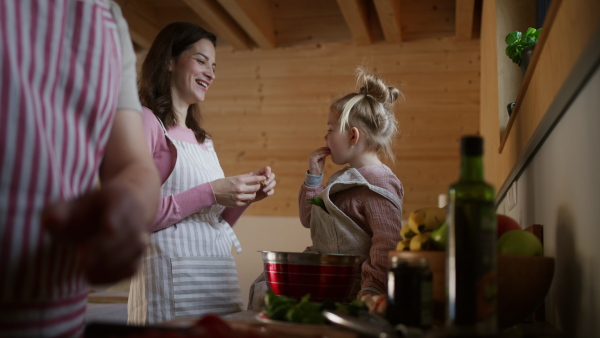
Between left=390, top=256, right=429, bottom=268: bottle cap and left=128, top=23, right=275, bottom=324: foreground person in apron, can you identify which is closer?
left=390, top=256, right=429, bottom=268: bottle cap

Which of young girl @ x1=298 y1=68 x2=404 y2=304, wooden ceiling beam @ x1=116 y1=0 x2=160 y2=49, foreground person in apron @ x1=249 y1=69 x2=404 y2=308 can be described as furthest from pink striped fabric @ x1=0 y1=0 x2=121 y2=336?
wooden ceiling beam @ x1=116 y1=0 x2=160 y2=49

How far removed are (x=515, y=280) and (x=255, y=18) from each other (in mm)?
3781

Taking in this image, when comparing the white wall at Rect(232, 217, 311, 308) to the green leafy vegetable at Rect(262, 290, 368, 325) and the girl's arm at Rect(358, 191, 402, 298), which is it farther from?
the green leafy vegetable at Rect(262, 290, 368, 325)

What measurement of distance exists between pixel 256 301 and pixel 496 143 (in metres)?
1.24

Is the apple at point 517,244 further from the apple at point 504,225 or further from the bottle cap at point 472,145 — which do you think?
the bottle cap at point 472,145

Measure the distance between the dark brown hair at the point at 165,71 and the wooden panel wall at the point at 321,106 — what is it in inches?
98.3

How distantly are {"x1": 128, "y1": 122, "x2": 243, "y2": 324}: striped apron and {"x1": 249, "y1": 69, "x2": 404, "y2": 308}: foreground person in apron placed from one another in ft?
0.53

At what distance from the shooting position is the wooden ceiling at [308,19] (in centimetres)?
411

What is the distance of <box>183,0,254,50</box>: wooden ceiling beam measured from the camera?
4051 millimetres

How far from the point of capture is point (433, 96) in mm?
4539

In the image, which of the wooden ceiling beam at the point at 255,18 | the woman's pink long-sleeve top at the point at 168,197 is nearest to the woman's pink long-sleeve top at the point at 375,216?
the woman's pink long-sleeve top at the point at 168,197

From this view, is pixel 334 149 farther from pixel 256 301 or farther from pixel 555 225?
pixel 555 225

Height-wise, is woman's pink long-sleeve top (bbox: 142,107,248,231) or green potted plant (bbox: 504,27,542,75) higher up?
green potted plant (bbox: 504,27,542,75)

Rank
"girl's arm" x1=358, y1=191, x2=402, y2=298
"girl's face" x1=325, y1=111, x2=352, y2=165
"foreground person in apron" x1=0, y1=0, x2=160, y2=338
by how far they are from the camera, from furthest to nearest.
Answer: "girl's face" x1=325, y1=111, x2=352, y2=165 → "girl's arm" x1=358, y1=191, x2=402, y2=298 → "foreground person in apron" x1=0, y1=0, x2=160, y2=338
